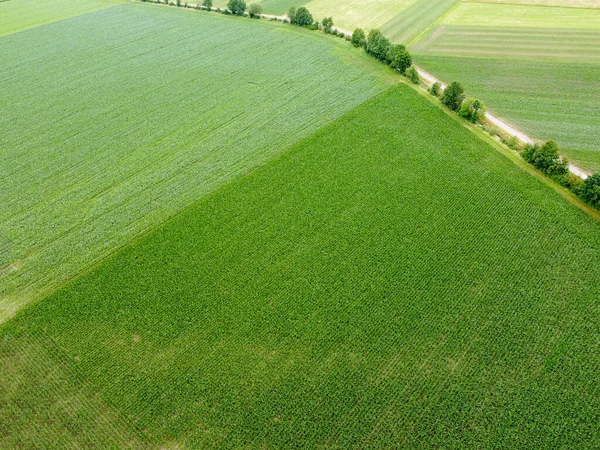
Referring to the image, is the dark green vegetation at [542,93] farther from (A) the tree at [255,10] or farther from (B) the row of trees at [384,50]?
(A) the tree at [255,10]

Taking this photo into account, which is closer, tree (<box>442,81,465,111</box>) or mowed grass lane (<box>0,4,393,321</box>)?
mowed grass lane (<box>0,4,393,321</box>)

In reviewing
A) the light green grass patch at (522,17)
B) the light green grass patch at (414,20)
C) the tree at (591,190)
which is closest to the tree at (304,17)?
the light green grass patch at (414,20)

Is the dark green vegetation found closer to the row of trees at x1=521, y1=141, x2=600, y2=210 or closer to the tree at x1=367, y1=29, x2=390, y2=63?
the row of trees at x1=521, y1=141, x2=600, y2=210

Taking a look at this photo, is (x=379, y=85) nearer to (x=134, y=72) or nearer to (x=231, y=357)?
(x=134, y=72)

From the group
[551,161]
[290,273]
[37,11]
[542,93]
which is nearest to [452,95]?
[542,93]

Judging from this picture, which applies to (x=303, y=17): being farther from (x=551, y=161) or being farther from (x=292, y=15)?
(x=551, y=161)

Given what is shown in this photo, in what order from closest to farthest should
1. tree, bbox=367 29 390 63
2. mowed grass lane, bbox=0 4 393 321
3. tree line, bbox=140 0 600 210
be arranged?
mowed grass lane, bbox=0 4 393 321 → tree line, bbox=140 0 600 210 → tree, bbox=367 29 390 63

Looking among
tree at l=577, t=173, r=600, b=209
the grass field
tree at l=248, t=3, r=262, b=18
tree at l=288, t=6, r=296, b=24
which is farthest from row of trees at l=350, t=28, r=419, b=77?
the grass field

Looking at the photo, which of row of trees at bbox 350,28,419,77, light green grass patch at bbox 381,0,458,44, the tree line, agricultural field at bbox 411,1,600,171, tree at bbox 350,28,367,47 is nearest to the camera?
the tree line
